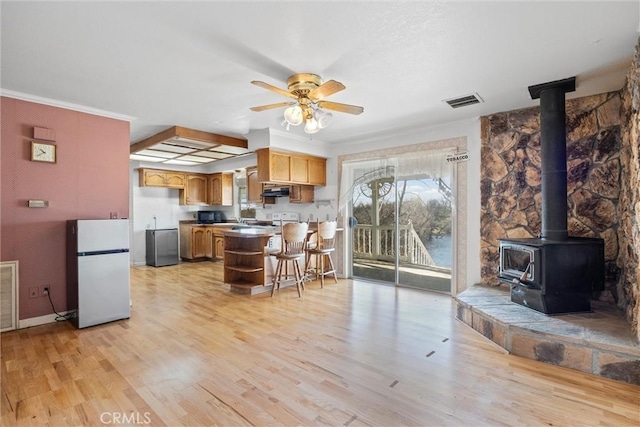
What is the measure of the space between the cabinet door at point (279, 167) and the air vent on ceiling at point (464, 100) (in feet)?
8.60

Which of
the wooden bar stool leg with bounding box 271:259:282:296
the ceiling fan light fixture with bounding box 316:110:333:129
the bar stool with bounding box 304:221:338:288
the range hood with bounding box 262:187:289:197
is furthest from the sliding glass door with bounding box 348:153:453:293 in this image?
the ceiling fan light fixture with bounding box 316:110:333:129

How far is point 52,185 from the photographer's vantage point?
337 cm

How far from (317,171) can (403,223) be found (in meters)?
1.82

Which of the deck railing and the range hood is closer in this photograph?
the deck railing

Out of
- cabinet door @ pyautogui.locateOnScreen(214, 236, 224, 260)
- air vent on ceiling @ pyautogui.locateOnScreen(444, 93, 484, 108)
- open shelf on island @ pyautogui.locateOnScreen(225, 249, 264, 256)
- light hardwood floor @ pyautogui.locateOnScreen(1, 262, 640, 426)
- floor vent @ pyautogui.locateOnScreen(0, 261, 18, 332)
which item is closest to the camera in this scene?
light hardwood floor @ pyautogui.locateOnScreen(1, 262, 640, 426)

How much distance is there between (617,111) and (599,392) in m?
2.74

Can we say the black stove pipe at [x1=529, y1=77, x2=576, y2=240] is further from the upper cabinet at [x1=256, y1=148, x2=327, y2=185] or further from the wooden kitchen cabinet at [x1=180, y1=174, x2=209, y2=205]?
the wooden kitchen cabinet at [x1=180, y1=174, x2=209, y2=205]

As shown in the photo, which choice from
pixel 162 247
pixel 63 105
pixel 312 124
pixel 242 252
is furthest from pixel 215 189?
pixel 312 124

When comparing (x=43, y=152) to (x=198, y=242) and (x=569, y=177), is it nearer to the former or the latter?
(x=198, y=242)

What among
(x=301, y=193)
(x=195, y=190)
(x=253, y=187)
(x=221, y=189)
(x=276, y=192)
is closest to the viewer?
(x=301, y=193)

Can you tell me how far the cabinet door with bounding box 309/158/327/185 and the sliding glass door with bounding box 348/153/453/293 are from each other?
61cm

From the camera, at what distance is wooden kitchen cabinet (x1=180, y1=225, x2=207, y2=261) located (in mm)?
7266

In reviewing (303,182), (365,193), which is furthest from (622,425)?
(303,182)

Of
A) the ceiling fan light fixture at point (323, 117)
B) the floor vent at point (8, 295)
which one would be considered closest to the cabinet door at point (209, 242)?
the floor vent at point (8, 295)
